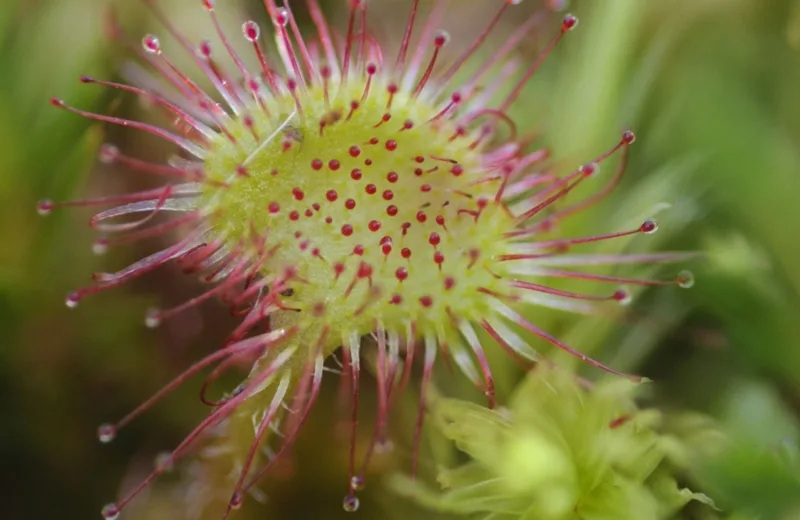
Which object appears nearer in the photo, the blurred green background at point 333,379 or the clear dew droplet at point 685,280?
the clear dew droplet at point 685,280

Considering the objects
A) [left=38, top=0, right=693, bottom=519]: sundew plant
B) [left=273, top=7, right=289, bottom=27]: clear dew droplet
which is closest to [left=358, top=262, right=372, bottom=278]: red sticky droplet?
[left=38, top=0, right=693, bottom=519]: sundew plant

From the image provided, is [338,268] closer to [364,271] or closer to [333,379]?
[364,271]

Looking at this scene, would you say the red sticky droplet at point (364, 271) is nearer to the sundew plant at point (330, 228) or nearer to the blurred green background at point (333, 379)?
the sundew plant at point (330, 228)

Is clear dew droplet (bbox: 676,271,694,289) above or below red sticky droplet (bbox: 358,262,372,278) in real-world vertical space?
above

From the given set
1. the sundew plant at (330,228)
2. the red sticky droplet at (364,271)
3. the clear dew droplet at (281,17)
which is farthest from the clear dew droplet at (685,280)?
the clear dew droplet at (281,17)

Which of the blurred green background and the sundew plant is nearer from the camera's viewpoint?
the sundew plant

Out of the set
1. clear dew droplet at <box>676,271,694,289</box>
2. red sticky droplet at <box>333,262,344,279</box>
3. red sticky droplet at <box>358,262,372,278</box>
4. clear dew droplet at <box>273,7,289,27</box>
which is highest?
clear dew droplet at <box>676,271,694,289</box>

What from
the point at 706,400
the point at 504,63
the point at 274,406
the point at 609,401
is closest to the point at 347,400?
the point at 274,406

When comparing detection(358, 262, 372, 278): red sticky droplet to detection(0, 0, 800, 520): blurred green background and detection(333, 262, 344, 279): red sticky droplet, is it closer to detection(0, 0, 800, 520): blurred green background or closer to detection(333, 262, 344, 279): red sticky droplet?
detection(333, 262, 344, 279): red sticky droplet

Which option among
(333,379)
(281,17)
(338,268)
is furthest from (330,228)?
(333,379)
